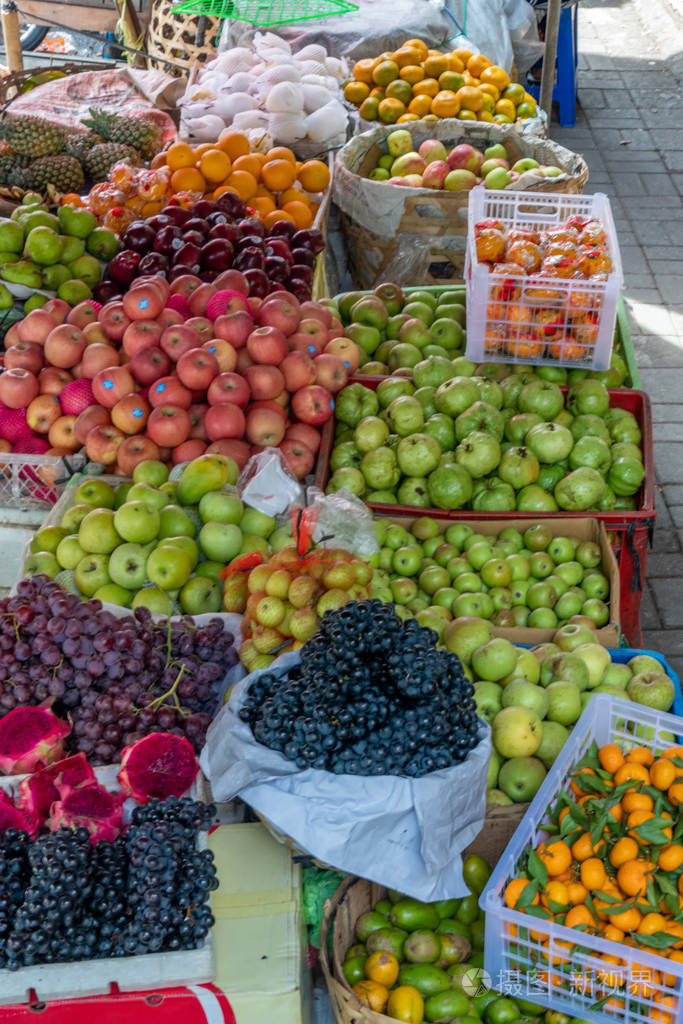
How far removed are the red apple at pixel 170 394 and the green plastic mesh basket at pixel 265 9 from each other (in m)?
3.12

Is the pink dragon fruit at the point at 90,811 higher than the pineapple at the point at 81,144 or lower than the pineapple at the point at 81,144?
lower

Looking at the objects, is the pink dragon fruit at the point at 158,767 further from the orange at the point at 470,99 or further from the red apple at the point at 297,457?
the orange at the point at 470,99

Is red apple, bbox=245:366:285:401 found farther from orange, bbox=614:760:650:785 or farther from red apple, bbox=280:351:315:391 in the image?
orange, bbox=614:760:650:785

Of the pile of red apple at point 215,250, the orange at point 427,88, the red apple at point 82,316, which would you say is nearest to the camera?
the red apple at point 82,316

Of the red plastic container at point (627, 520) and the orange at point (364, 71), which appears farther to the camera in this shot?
the orange at point (364, 71)

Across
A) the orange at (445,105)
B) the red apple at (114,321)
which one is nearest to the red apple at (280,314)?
the red apple at (114,321)

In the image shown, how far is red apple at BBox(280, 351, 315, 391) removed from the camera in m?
3.21

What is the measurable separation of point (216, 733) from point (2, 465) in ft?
4.84

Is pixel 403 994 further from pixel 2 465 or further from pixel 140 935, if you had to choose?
pixel 2 465

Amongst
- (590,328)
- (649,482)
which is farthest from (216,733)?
(590,328)

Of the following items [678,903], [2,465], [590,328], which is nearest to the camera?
[678,903]

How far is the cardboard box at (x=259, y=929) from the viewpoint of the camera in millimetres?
1759

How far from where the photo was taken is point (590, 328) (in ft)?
11.1

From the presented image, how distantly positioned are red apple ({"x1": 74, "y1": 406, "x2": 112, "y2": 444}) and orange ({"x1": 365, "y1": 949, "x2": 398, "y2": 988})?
1848 mm
